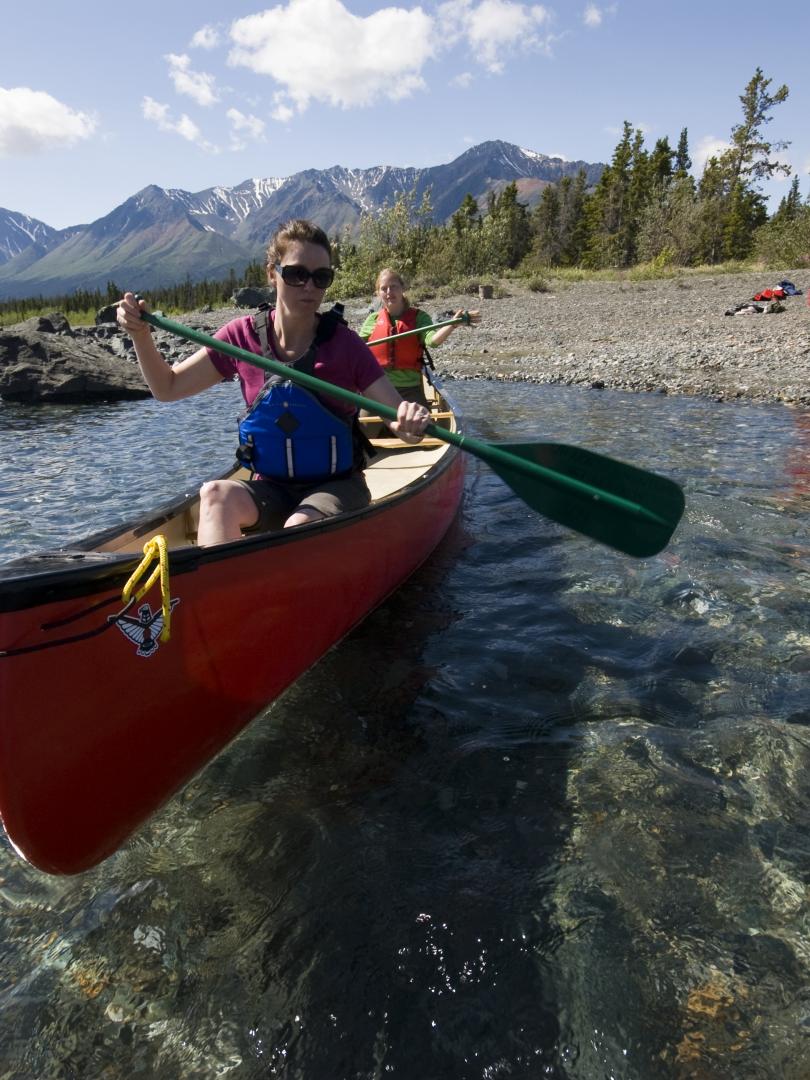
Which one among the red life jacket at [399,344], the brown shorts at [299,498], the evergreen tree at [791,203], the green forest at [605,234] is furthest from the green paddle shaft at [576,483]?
the evergreen tree at [791,203]

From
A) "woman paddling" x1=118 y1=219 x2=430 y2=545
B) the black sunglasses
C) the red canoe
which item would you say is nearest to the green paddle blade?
"woman paddling" x1=118 y1=219 x2=430 y2=545

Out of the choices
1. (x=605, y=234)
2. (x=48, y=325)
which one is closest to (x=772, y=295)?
(x=48, y=325)

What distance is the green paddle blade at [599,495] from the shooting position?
3375mm

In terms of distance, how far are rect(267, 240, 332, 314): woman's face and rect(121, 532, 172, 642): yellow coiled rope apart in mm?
1588

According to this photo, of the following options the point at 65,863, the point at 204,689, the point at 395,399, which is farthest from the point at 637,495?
the point at 65,863

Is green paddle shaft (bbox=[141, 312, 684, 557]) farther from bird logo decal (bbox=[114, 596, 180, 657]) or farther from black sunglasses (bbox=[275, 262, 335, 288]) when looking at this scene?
bird logo decal (bbox=[114, 596, 180, 657])

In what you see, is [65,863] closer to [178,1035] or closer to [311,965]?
[178,1035]

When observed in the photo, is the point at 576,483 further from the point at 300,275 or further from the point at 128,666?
the point at 128,666

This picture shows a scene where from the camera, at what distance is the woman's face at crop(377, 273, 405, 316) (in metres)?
7.09

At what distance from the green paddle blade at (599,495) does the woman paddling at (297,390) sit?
640 mm

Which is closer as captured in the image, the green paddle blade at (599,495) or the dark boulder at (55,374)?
Result: the green paddle blade at (599,495)

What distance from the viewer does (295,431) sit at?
136 inches

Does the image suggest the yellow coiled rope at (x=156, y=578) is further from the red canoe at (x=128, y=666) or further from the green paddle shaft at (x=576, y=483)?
the green paddle shaft at (x=576, y=483)

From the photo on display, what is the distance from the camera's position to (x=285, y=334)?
11.3ft
